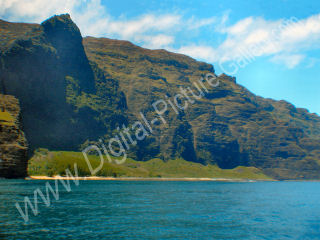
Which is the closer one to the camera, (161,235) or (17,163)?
(161,235)

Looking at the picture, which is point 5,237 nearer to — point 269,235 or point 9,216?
point 9,216

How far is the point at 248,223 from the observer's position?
210ft

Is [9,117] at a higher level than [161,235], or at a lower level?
higher

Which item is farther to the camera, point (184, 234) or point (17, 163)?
point (17, 163)

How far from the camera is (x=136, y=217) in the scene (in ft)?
215

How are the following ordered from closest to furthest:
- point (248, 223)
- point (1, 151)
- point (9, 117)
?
1. point (248, 223)
2. point (1, 151)
3. point (9, 117)

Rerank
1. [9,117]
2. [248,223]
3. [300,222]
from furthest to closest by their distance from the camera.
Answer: [9,117] < [300,222] < [248,223]

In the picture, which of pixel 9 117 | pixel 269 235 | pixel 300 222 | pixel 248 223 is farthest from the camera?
pixel 9 117

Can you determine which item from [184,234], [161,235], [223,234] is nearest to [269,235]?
[223,234]

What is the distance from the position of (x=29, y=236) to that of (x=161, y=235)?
19689mm

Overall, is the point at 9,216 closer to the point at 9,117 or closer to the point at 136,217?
the point at 136,217

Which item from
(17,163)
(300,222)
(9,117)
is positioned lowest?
(300,222)

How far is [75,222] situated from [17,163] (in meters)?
106

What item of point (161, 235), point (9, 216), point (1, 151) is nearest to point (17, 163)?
point (1, 151)
